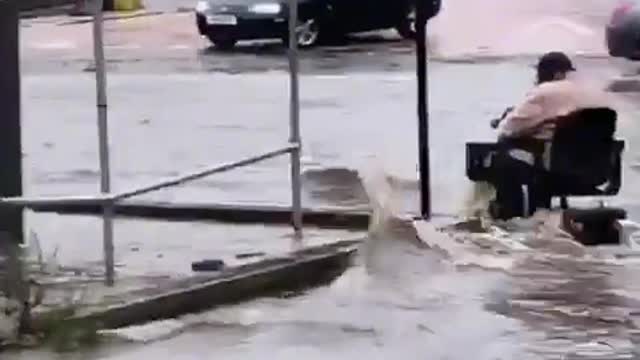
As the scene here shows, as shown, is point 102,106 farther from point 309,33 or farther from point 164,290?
point 309,33

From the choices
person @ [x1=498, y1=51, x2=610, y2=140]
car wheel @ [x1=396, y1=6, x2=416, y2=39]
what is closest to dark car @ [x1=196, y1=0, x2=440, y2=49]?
car wheel @ [x1=396, y1=6, x2=416, y2=39]

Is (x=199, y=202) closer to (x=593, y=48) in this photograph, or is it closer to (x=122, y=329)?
(x=122, y=329)

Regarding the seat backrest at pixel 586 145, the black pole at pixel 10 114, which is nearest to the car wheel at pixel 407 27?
the seat backrest at pixel 586 145

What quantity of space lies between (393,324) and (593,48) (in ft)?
64.5

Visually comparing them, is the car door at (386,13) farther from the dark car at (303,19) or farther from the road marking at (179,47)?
the road marking at (179,47)

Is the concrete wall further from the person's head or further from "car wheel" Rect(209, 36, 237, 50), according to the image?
"car wheel" Rect(209, 36, 237, 50)

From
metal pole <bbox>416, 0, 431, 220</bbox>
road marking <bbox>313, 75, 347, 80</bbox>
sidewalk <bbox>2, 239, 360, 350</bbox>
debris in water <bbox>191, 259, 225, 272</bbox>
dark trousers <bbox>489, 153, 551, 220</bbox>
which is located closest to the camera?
sidewalk <bbox>2, 239, 360, 350</bbox>

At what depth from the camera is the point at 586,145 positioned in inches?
438

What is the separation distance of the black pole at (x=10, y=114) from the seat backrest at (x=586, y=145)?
376 cm

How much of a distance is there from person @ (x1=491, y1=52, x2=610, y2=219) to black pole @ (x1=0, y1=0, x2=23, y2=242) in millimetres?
3605

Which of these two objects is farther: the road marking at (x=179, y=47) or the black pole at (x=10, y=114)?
the road marking at (x=179, y=47)

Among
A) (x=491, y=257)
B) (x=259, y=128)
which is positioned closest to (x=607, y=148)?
(x=491, y=257)

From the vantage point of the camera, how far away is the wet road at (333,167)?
8312 mm

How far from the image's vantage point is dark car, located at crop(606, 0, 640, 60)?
23516 millimetres
